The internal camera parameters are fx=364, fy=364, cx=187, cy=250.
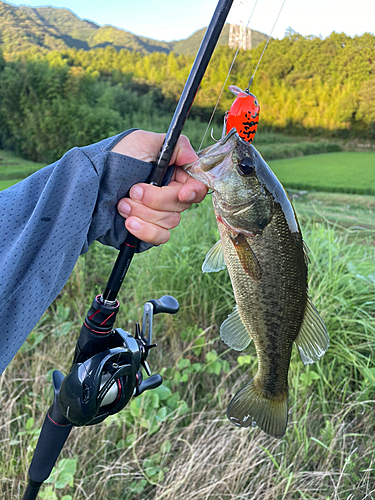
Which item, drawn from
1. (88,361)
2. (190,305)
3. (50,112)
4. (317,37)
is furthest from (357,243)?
(50,112)

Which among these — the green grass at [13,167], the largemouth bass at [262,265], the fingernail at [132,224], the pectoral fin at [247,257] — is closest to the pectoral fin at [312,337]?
the largemouth bass at [262,265]

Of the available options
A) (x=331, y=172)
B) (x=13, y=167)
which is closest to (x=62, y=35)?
(x=13, y=167)

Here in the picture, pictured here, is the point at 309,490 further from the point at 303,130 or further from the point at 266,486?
the point at 303,130

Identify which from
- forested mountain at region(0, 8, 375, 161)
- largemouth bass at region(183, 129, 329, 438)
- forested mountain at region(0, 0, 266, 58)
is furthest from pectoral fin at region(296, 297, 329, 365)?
forested mountain at region(0, 0, 266, 58)

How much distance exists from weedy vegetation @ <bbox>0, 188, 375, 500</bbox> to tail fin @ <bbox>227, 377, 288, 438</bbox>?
0.46 m

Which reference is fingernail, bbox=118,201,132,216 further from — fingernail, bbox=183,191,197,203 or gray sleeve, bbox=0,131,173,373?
fingernail, bbox=183,191,197,203

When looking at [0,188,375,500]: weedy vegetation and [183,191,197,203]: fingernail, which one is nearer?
[183,191,197,203]: fingernail

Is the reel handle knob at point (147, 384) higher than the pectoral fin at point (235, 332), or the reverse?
the pectoral fin at point (235, 332)

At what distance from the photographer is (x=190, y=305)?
198cm

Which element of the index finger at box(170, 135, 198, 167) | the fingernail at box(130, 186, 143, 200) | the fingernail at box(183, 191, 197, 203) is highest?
the index finger at box(170, 135, 198, 167)

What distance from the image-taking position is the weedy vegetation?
127 centimetres

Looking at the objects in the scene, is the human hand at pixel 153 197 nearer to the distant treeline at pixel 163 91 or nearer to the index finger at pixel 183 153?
the index finger at pixel 183 153

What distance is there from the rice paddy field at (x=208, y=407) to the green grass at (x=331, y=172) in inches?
2.1

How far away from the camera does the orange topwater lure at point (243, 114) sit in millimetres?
631
